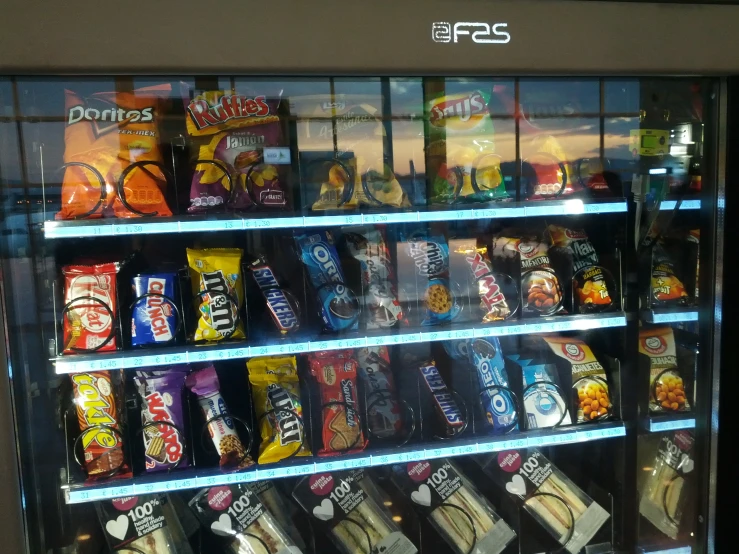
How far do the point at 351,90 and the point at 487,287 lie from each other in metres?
0.59

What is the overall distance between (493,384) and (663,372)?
0.42m

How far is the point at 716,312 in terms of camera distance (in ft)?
4.59

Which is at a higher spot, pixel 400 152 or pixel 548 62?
pixel 548 62

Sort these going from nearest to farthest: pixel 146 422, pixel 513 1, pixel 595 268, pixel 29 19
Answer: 1. pixel 29 19
2. pixel 513 1
3. pixel 146 422
4. pixel 595 268

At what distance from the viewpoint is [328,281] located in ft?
4.96

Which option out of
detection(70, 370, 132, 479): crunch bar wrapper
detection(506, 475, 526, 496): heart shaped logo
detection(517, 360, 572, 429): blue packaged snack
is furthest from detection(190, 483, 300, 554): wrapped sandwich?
detection(517, 360, 572, 429): blue packaged snack

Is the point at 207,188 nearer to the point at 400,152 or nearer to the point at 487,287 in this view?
the point at 400,152

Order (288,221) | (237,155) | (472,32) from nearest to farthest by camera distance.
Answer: (472,32) → (288,221) → (237,155)

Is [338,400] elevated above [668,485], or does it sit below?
above

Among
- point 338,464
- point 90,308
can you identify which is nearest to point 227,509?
point 338,464

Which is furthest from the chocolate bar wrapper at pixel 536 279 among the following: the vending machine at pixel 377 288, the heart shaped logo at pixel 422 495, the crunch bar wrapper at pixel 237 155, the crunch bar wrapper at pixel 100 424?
the crunch bar wrapper at pixel 100 424

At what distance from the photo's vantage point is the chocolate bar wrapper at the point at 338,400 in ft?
4.84

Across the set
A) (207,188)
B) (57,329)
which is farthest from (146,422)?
(207,188)

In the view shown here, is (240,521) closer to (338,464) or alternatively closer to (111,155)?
(338,464)
